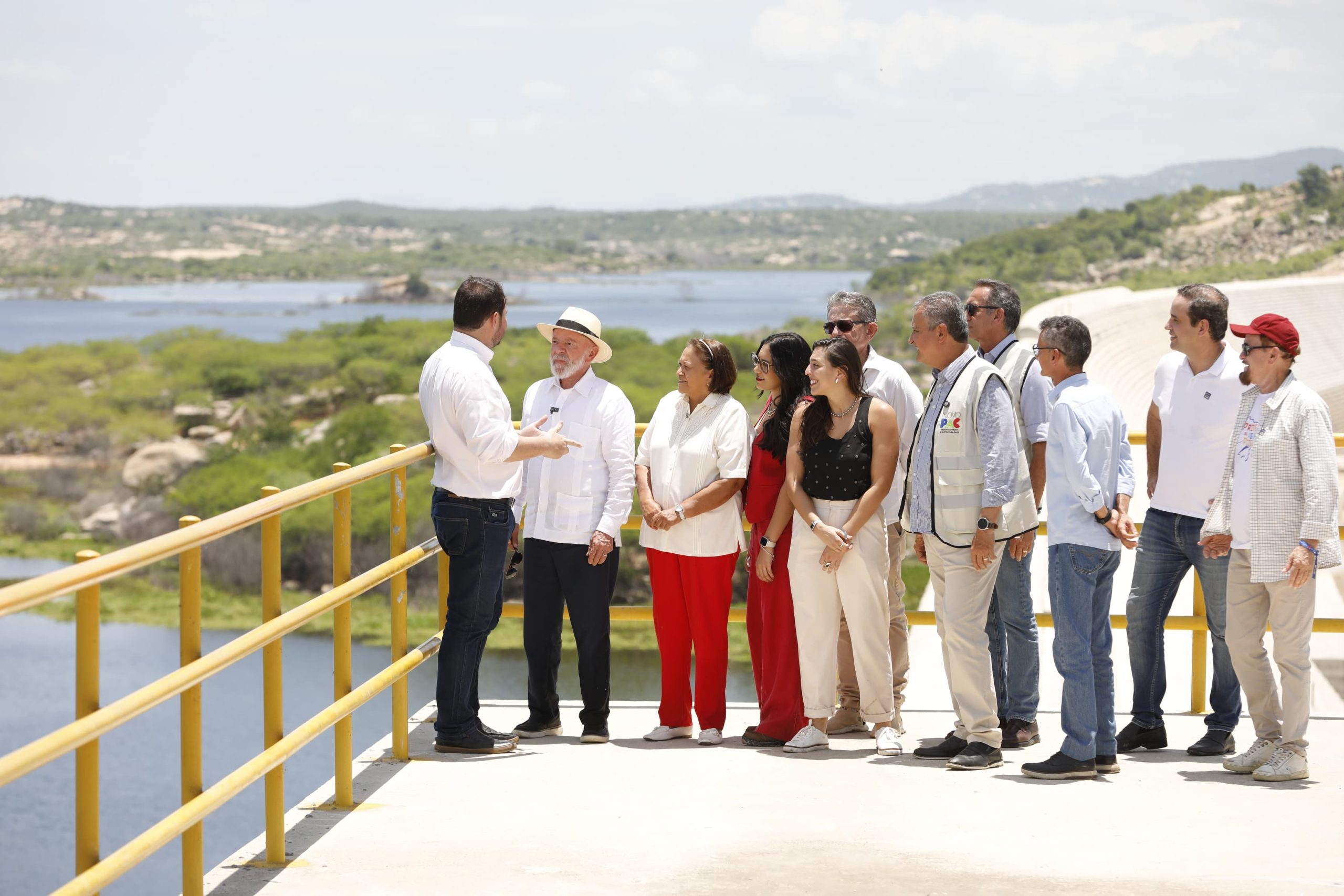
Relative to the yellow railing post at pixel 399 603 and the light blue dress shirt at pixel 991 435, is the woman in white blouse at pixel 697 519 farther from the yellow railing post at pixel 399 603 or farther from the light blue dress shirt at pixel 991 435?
the yellow railing post at pixel 399 603

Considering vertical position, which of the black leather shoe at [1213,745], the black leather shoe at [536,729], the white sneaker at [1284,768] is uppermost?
the white sneaker at [1284,768]

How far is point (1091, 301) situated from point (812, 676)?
114 ft

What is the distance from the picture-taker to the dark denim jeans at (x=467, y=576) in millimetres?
5461

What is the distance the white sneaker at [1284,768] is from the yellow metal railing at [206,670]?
3389 mm

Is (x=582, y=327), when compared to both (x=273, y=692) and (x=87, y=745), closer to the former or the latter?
(x=273, y=692)

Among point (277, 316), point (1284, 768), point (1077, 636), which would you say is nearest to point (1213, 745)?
point (1284, 768)

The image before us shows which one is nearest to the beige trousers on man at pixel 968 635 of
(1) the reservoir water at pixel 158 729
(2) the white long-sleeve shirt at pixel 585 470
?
(2) the white long-sleeve shirt at pixel 585 470

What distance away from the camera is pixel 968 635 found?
17.8 ft

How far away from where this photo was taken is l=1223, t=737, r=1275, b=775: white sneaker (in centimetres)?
538

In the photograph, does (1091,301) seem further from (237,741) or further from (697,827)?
(697,827)

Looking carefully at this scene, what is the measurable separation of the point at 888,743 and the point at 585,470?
5.80 ft

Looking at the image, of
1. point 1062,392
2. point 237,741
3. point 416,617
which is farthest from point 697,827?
point 416,617

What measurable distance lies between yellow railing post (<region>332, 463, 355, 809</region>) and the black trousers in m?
1.20

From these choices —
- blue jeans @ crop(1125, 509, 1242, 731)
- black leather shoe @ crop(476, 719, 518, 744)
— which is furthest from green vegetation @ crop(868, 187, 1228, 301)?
black leather shoe @ crop(476, 719, 518, 744)
